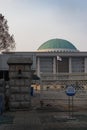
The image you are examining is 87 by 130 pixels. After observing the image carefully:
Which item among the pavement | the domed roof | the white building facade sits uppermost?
the domed roof

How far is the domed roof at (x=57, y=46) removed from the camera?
149m

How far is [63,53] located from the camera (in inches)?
5507

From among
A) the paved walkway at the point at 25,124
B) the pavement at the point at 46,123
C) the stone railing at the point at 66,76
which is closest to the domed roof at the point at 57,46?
the stone railing at the point at 66,76

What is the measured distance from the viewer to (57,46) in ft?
488

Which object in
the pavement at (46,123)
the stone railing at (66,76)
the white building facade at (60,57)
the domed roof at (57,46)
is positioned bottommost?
the pavement at (46,123)

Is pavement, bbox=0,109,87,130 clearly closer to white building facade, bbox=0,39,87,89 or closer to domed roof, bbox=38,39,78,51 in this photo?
→ white building facade, bbox=0,39,87,89

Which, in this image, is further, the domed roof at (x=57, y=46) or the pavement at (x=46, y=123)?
the domed roof at (x=57, y=46)

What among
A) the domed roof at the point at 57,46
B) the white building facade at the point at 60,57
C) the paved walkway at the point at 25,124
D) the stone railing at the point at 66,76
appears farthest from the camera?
the domed roof at the point at 57,46

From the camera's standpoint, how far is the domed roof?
14888 centimetres

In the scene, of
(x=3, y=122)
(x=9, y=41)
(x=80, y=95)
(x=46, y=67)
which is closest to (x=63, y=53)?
(x=46, y=67)

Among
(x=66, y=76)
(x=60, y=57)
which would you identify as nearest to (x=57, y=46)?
(x=60, y=57)

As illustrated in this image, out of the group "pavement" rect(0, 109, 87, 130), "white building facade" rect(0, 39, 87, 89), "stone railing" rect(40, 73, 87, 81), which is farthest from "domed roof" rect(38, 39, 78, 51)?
"pavement" rect(0, 109, 87, 130)

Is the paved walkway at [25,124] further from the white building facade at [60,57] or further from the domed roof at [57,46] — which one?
the domed roof at [57,46]

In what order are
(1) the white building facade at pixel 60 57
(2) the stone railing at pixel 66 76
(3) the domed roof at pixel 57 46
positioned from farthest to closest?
(3) the domed roof at pixel 57 46, (1) the white building facade at pixel 60 57, (2) the stone railing at pixel 66 76
